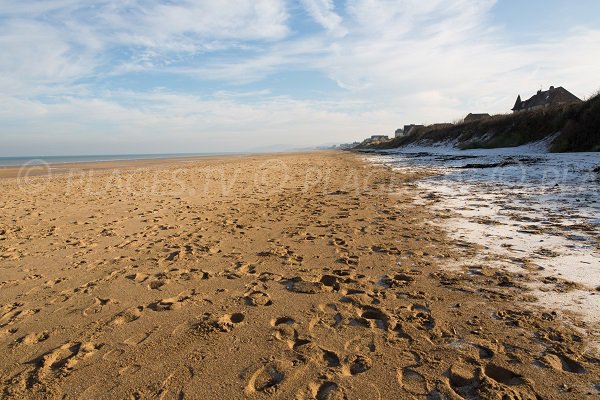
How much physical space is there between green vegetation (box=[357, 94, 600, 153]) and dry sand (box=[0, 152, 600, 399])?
16680 mm

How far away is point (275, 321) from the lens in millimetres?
2945

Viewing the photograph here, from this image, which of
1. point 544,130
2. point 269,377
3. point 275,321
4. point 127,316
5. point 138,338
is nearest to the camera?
point 269,377

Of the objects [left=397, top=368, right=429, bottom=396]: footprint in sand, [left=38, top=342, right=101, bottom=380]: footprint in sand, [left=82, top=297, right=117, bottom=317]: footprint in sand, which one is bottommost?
[left=82, top=297, right=117, bottom=317]: footprint in sand

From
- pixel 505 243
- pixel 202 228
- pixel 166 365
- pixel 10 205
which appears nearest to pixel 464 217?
pixel 505 243

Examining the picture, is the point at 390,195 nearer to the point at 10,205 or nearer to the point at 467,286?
the point at 467,286

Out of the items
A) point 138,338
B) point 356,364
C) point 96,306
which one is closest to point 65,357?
point 138,338

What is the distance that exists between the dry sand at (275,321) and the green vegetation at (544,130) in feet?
54.7

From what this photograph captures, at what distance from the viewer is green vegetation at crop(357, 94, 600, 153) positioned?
1722 centimetres

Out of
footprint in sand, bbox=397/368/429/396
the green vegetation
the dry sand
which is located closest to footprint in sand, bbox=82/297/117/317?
the dry sand

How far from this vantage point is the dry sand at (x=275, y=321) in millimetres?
2164

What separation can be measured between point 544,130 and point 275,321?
2477 centimetres

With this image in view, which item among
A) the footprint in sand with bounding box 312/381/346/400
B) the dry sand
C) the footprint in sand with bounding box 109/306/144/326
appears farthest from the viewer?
the footprint in sand with bounding box 109/306/144/326

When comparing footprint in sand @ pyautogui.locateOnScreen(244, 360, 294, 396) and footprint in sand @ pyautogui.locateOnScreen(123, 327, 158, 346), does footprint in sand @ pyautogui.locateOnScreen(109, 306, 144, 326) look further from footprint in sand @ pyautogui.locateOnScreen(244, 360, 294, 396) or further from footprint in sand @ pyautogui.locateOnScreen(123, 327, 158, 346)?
footprint in sand @ pyautogui.locateOnScreen(244, 360, 294, 396)

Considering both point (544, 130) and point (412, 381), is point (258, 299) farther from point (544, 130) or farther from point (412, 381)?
point (544, 130)
